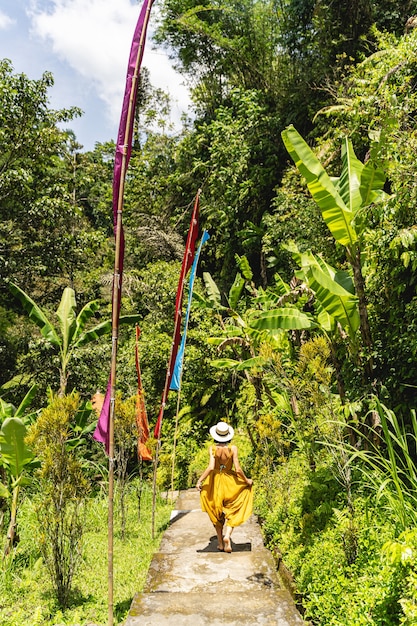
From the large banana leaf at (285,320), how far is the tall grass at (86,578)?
253 cm

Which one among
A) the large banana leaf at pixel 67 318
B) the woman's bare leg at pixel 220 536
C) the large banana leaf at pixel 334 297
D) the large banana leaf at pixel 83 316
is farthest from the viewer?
the large banana leaf at pixel 83 316

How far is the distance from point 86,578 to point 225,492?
58.1 inches

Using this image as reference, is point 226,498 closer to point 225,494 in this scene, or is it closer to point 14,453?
point 225,494

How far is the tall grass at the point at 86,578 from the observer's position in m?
3.38

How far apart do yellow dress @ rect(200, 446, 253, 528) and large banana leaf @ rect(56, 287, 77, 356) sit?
2.35 m

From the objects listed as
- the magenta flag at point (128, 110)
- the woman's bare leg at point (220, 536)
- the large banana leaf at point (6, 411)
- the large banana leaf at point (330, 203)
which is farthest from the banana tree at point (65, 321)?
the magenta flag at point (128, 110)

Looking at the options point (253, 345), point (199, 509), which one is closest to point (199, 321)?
point (253, 345)

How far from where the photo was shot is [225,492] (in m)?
4.75

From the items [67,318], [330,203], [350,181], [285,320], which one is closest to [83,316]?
[67,318]

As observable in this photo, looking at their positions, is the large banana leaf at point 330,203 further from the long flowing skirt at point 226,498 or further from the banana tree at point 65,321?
the banana tree at point 65,321

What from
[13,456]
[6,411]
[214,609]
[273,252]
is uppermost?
[273,252]

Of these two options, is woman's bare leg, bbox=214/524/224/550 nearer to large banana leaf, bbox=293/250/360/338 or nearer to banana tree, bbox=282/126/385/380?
banana tree, bbox=282/126/385/380

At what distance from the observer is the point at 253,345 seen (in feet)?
23.1

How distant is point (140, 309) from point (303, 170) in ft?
28.7
